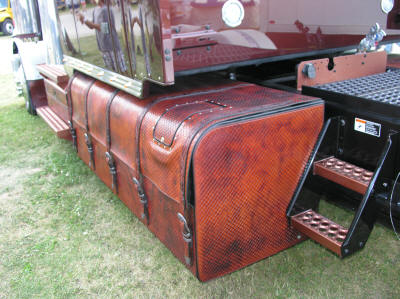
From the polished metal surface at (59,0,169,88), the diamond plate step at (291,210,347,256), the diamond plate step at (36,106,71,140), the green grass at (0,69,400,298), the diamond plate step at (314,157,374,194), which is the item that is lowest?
the green grass at (0,69,400,298)

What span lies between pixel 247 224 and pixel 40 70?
3.86 meters

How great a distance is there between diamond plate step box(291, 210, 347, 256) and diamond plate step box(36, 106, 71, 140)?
2521mm

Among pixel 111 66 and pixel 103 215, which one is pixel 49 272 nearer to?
pixel 103 215

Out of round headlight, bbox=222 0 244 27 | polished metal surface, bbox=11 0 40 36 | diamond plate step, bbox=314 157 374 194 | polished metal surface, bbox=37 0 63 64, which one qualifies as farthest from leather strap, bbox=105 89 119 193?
polished metal surface, bbox=11 0 40 36

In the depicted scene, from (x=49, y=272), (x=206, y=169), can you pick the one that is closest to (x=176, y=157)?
(x=206, y=169)

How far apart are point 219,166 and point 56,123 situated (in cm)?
280

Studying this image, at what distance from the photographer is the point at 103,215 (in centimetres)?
289

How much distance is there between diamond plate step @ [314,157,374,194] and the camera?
6.42 feet

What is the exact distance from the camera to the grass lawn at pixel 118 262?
206 cm

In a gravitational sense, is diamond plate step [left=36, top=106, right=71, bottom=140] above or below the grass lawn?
→ above

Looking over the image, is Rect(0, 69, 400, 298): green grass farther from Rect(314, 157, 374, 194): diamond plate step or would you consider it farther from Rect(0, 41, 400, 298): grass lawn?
Rect(314, 157, 374, 194): diamond plate step

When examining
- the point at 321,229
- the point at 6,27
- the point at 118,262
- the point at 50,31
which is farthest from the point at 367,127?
the point at 6,27

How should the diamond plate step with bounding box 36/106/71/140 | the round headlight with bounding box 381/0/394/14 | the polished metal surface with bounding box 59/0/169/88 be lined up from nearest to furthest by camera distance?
the polished metal surface with bounding box 59/0/169/88 → the round headlight with bounding box 381/0/394/14 → the diamond plate step with bounding box 36/106/71/140

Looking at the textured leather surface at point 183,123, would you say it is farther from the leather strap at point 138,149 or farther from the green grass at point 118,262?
the green grass at point 118,262
